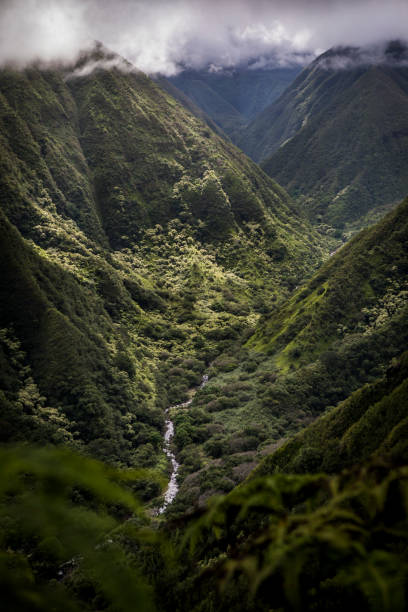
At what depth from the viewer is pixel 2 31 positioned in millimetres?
101938

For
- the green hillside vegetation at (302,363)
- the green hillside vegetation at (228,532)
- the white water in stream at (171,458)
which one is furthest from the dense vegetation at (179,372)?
the white water in stream at (171,458)

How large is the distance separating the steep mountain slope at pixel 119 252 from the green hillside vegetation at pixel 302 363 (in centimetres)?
517

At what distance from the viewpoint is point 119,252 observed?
87.6 m

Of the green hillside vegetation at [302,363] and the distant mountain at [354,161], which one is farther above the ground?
the distant mountain at [354,161]

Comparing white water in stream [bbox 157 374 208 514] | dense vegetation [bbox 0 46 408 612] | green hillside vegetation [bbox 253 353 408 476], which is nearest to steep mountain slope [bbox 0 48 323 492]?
dense vegetation [bbox 0 46 408 612]

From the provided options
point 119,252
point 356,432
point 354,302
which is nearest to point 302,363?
point 354,302

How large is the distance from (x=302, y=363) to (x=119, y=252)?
52.8 meters

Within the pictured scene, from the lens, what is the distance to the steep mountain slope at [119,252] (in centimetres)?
4206

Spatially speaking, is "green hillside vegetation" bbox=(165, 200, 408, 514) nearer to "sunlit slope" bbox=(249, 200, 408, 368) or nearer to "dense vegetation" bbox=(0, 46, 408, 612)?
"sunlit slope" bbox=(249, 200, 408, 368)

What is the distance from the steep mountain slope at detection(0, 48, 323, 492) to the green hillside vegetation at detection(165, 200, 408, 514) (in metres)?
5.17

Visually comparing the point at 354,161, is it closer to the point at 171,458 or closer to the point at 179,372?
the point at 179,372

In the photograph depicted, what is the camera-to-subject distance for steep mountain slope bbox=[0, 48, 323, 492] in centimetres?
4206

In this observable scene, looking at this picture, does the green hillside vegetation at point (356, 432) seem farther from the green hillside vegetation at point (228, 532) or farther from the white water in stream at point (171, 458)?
the white water in stream at point (171, 458)

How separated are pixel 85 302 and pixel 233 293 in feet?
109
